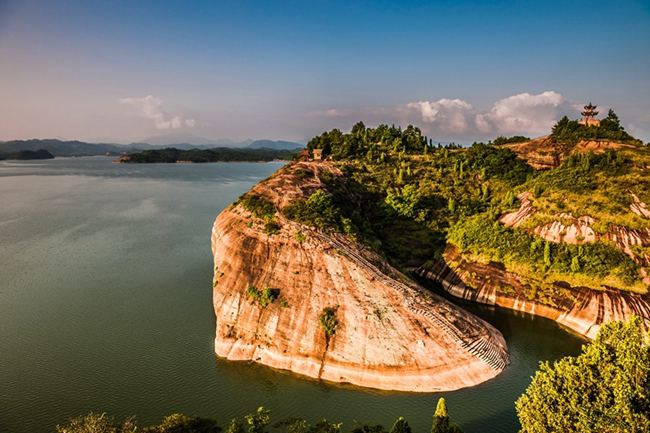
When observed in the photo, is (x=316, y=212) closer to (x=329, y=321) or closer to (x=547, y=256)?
(x=329, y=321)

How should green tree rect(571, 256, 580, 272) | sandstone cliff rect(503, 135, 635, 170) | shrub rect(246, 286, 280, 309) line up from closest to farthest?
shrub rect(246, 286, 280, 309) → green tree rect(571, 256, 580, 272) → sandstone cliff rect(503, 135, 635, 170)

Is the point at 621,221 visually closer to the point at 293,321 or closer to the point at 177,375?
the point at 293,321

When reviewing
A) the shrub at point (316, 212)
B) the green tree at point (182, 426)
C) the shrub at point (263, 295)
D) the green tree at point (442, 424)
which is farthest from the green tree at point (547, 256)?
the green tree at point (182, 426)

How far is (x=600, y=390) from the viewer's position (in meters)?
18.8

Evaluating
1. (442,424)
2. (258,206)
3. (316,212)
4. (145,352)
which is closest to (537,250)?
(316,212)

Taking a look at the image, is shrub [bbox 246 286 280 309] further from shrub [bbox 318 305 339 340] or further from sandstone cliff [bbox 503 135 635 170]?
sandstone cliff [bbox 503 135 635 170]

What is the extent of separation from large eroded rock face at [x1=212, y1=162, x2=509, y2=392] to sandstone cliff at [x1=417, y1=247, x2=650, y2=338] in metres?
9.32

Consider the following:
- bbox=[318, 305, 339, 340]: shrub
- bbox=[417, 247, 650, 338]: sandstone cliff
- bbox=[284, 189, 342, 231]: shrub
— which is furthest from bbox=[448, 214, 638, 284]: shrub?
bbox=[318, 305, 339, 340]: shrub

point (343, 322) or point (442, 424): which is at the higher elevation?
point (343, 322)

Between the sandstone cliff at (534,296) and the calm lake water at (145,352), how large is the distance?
6.78 ft

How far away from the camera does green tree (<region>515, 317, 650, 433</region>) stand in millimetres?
17219

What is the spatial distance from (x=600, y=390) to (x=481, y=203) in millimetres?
45380

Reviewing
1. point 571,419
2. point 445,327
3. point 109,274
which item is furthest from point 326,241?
point 109,274

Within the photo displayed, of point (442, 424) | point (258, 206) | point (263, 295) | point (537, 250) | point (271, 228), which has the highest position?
point (258, 206)
